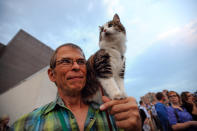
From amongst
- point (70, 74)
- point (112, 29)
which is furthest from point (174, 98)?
point (70, 74)

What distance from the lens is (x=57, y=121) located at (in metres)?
0.96

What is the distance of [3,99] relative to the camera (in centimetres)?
682

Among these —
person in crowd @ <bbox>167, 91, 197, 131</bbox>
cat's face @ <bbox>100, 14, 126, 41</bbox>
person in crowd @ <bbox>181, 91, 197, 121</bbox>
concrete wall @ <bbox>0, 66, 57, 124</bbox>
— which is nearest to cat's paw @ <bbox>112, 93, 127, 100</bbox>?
cat's face @ <bbox>100, 14, 126, 41</bbox>

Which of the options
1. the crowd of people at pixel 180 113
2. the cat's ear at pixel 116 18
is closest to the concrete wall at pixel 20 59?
the cat's ear at pixel 116 18

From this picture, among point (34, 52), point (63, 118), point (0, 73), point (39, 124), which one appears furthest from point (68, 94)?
point (34, 52)

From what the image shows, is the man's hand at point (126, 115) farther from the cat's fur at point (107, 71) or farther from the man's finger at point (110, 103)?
the cat's fur at point (107, 71)

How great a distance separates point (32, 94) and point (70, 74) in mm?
4220

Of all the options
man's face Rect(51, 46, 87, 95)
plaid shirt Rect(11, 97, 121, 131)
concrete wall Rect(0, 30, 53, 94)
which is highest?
concrete wall Rect(0, 30, 53, 94)

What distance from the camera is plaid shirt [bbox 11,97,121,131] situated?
0.93m

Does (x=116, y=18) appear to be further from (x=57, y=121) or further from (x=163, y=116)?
(x=163, y=116)

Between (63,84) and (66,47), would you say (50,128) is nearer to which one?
(63,84)

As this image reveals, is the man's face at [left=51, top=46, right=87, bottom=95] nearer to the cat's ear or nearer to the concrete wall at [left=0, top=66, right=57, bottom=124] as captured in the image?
the cat's ear

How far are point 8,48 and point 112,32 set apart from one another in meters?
12.4

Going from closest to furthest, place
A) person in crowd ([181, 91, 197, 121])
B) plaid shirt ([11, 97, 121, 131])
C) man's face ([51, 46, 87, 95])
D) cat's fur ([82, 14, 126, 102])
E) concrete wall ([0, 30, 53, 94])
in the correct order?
1. plaid shirt ([11, 97, 121, 131])
2. man's face ([51, 46, 87, 95])
3. cat's fur ([82, 14, 126, 102])
4. person in crowd ([181, 91, 197, 121])
5. concrete wall ([0, 30, 53, 94])
